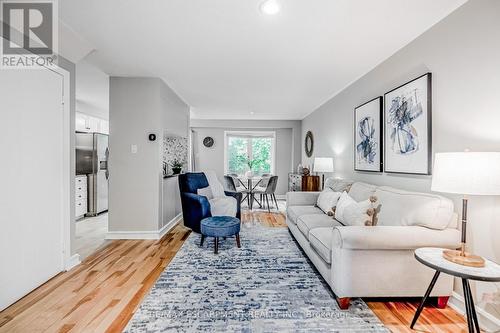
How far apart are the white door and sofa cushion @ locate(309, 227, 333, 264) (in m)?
2.60

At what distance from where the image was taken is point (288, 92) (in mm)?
4363

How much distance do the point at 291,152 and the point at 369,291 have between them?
5.88 metres

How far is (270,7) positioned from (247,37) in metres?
0.54

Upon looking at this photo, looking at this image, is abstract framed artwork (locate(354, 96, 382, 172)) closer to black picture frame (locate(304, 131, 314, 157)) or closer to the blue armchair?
the blue armchair

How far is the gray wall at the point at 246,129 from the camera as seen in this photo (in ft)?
23.9

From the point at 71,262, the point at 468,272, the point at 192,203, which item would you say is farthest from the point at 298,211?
the point at 71,262

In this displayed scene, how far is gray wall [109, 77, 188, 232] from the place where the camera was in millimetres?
3578

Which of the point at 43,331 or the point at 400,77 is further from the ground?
the point at 400,77

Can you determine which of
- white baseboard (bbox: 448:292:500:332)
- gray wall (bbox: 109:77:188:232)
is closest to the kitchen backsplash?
gray wall (bbox: 109:77:188:232)

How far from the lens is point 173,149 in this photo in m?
4.64

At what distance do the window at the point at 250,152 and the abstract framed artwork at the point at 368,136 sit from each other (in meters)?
4.22

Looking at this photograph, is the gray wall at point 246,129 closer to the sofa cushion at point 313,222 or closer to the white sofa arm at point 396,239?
the sofa cushion at point 313,222

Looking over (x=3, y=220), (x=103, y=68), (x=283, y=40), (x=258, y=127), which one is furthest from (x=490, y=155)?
(x=258, y=127)

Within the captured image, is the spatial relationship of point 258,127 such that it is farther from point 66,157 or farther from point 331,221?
point 66,157
